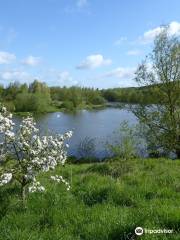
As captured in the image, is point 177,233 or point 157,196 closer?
point 177,233

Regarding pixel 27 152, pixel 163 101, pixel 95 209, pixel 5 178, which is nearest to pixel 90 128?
pixel 163 101

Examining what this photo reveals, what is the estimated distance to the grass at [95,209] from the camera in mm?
6031

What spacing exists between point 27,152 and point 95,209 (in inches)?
72.6

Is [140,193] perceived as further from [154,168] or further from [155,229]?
[154,168]

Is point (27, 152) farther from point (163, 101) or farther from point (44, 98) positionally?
point (44, 98)

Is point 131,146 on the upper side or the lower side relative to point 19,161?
lower

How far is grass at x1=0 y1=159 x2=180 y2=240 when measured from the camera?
603cm

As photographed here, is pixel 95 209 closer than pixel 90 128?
Yes

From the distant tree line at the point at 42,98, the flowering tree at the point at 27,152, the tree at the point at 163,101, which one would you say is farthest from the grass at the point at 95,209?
the distant tree line at the point at 42,98

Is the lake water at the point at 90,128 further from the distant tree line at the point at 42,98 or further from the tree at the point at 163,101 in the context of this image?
the distant tree line at the point at 42,98

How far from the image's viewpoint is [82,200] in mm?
7820

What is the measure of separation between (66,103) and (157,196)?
11245 centimetres

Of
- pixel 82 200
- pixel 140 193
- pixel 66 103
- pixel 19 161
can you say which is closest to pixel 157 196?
pixel 140 193

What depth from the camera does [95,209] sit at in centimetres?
707
